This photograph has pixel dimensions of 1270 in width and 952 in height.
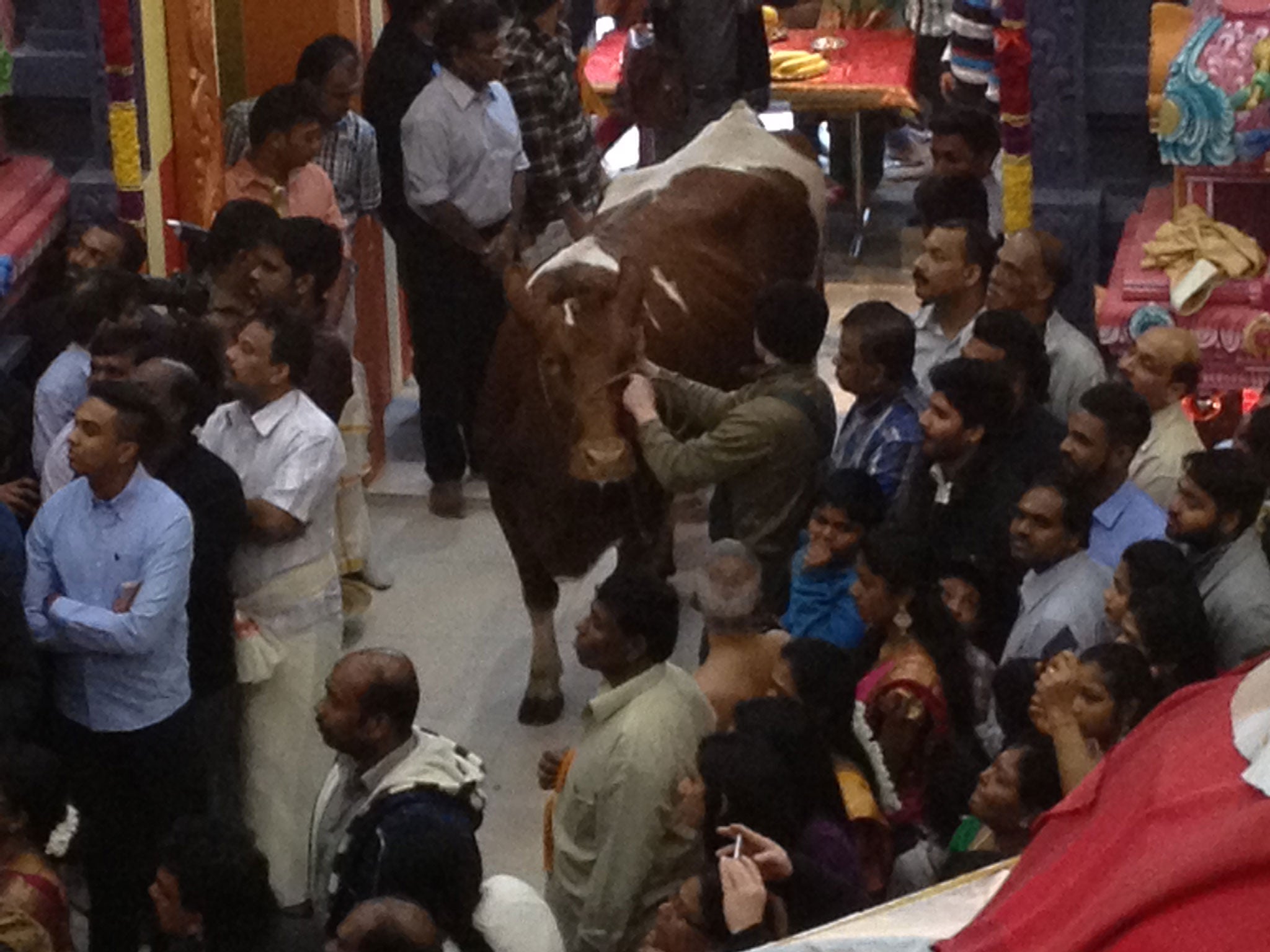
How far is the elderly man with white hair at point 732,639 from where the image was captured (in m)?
5.29

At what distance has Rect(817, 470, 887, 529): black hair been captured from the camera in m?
5.60

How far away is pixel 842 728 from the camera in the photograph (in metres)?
4.84

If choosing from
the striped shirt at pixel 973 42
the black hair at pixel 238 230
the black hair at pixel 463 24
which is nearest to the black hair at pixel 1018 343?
the black hair at pixel 238 230

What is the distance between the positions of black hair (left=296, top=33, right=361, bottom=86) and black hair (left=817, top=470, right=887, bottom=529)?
2.97 meters

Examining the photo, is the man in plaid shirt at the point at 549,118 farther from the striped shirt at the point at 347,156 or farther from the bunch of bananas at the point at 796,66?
the bunch of bananas at the point at 796,66

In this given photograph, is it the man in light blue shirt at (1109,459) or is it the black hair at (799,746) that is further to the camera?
the man in light blue shirt at (1109,459)

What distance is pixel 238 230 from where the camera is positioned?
21.9 feet

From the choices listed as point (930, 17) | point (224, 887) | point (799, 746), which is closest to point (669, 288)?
point (799, 746)

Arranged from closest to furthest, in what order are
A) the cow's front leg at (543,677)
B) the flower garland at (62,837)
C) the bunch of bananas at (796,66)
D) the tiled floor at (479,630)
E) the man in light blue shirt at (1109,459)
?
the flower garland at (62,837), the man in light blue shirt at (1109,459), the tiled floor at (479,630), the cow's front leg at (543,677), the bunch of bananas at (796,66)

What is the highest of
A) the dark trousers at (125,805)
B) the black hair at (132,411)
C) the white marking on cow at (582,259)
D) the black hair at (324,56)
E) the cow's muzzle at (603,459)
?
the black hair at (324,56)

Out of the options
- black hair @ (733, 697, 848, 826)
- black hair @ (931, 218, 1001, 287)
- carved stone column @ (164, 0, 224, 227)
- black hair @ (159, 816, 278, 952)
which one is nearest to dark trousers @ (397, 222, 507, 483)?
carved stone column @ (164, 0, 224, 227)

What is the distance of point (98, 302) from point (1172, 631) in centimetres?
306

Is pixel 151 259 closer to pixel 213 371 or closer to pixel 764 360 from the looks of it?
pixel 213 371

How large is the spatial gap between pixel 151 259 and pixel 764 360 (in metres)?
2.47
